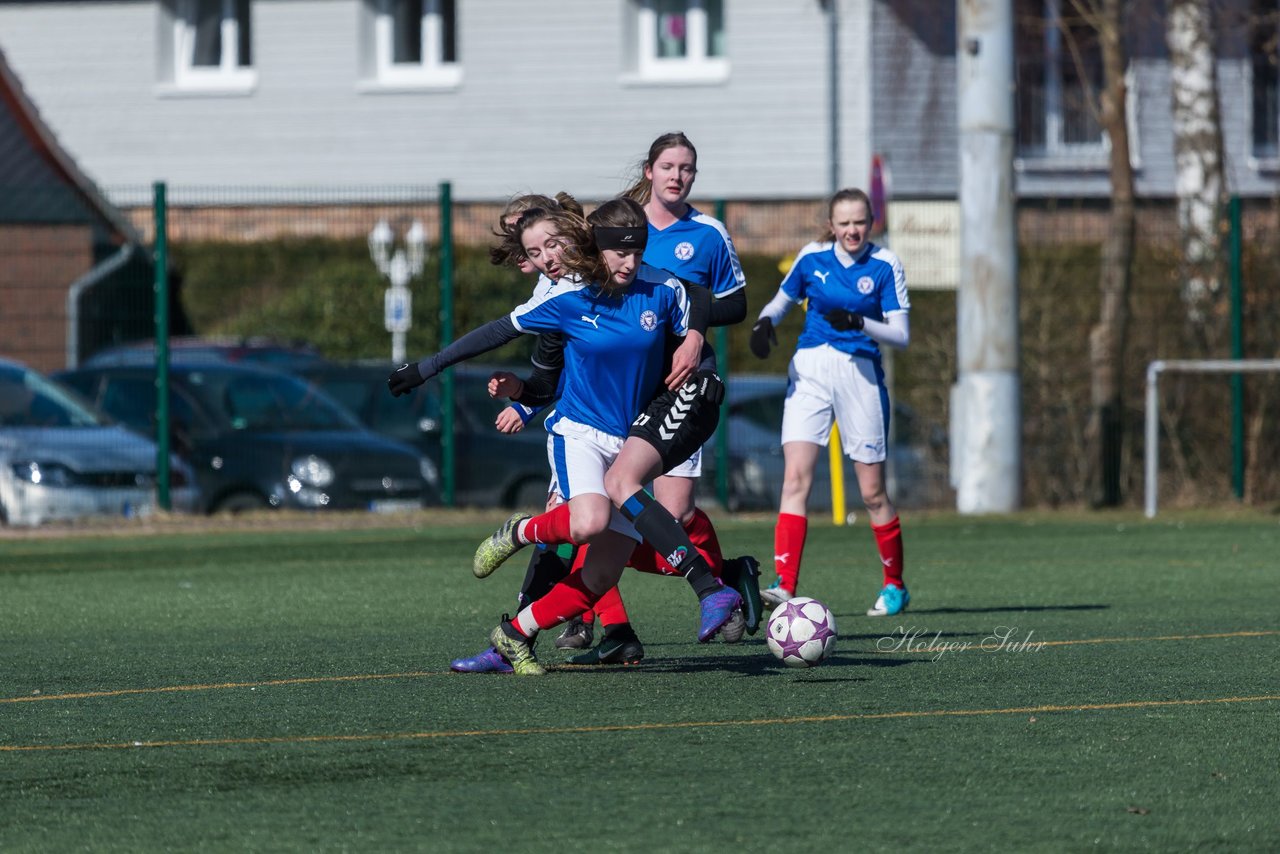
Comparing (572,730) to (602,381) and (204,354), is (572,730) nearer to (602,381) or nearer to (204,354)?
(602,381)

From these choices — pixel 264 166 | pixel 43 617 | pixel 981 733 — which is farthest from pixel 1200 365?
pixel 264 166

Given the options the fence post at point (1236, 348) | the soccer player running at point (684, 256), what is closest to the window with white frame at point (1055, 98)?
the fence post at point (1236, 348)

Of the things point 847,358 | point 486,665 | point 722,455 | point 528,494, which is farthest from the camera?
point 722,455

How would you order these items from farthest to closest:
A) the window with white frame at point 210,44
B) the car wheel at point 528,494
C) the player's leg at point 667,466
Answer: the window with white frame at point 210,44 → the car wheel at point 528,494 → the player's leg at point 667,466

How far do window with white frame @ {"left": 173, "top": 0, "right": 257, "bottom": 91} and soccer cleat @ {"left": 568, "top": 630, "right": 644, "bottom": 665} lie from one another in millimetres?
27224

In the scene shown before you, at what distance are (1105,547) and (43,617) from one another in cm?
699

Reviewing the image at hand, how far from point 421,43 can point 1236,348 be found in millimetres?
18500

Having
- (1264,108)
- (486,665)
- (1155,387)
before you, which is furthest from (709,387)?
(1264,108)

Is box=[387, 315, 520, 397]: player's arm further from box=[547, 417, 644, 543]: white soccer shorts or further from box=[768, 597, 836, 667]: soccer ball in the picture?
box=[768, 597, 836, 667]: soccer ball

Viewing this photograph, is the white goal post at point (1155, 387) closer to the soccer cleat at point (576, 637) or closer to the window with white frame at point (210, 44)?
the soccer cleat at point (576, 637)

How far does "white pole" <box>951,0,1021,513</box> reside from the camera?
17.4 meters

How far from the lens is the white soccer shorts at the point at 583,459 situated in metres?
7.81

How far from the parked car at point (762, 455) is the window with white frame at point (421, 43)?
1639cm

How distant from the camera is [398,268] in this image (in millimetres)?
22656
